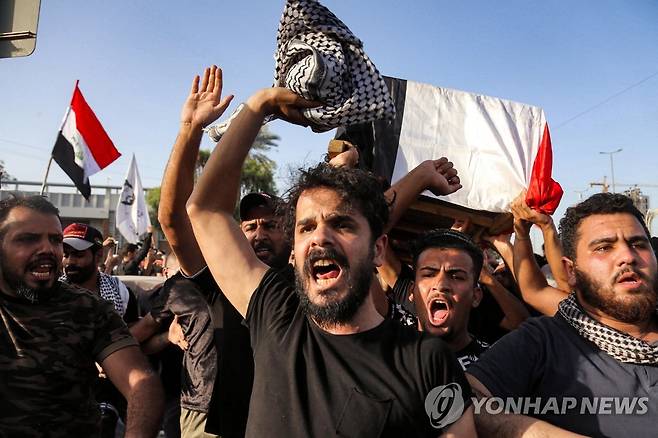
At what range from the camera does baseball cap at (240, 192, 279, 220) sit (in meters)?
3.30

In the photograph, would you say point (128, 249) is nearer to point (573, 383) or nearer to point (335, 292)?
point (335, 292)

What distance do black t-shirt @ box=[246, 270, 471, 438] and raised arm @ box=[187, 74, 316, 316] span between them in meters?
0.28

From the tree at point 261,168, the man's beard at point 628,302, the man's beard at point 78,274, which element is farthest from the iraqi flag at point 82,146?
the tree at point 261,168

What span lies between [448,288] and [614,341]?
811 mm

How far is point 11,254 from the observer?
2.74 metres

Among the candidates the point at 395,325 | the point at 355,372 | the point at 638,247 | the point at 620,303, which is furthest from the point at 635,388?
the point at 355,372

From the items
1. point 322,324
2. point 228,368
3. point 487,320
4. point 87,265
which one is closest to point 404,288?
point 487,320

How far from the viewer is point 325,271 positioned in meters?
1.91

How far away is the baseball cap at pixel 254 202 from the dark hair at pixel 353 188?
1.13 metres

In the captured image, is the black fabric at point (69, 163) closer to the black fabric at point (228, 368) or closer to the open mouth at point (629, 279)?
the black fabric at point (228, 368)

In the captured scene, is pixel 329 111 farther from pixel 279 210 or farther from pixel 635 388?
pixel 635 388

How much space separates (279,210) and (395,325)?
82 cm

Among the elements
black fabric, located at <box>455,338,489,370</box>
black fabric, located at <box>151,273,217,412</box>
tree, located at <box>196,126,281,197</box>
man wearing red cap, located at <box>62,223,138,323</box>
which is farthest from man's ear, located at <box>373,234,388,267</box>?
tree, located at <box>196,126,281,197</box>

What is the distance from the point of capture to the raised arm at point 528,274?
321 centimetres
